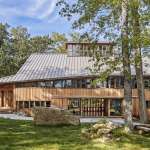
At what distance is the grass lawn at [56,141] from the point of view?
14.6 meters

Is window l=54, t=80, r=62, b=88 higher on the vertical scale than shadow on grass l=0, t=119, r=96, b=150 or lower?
higher

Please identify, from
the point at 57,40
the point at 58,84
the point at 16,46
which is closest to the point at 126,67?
the point at 58,84

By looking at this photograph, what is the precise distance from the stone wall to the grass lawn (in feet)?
8.71

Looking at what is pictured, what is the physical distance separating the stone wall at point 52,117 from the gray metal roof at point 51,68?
15.1m

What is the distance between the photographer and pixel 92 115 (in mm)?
38344

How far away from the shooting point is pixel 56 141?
15.8 m

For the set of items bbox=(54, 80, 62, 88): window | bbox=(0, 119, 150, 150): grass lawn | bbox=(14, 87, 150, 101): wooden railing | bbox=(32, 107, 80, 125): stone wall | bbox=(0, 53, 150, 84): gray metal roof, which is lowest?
bbox=(0, 119, 150, 150): grass lawn

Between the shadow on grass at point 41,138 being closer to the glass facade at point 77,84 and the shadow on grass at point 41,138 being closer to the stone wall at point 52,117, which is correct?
the stone wall at point 52,117

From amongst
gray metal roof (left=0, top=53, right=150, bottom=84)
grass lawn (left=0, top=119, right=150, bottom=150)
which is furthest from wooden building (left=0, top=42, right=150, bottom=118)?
grass lawn (left=0, top=119, right=150, bottom=150)

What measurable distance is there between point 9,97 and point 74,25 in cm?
2222

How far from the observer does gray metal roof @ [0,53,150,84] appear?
38.0 meters

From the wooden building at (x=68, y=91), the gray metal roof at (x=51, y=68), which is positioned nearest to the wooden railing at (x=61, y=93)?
the wooden building at (x=68, y=91)

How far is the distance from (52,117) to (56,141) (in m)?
6.34

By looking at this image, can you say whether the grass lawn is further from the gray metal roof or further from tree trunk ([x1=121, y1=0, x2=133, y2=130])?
the gray metal roof
